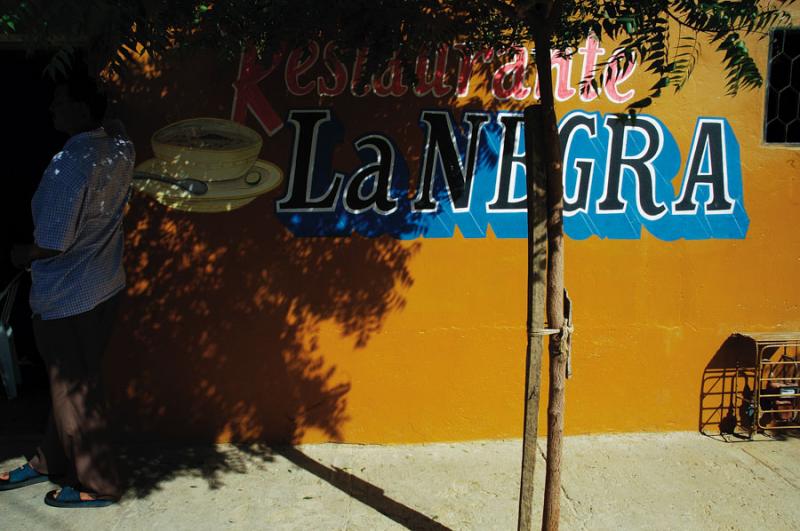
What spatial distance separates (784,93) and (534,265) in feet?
10.0

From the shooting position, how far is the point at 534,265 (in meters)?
2.84

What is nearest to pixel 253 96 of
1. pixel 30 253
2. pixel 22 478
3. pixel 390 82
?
pixel 390 82

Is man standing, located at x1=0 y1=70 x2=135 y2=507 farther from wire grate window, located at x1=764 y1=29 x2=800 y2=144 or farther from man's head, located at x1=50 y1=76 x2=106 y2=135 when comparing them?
wire grate window, located at x1=764 y1=29 x2=800 y2=144

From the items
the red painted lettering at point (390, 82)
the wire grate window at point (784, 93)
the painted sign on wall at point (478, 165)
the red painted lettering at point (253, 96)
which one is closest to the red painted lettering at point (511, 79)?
the painted sign on wall at point (478, 165)

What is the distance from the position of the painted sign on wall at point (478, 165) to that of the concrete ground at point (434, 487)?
4.78ft

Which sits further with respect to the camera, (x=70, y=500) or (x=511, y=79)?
(x=511, y=79)

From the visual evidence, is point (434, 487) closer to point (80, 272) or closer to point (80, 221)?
point (80, 272)

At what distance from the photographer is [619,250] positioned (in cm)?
443

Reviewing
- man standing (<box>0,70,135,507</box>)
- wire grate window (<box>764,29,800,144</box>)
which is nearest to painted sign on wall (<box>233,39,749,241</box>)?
wire grate window (<box>764,29,800,144</box>)

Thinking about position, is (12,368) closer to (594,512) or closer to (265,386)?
(265,386)

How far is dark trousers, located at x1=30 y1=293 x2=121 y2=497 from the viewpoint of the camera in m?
3.44

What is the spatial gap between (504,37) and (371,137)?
3.96 ft

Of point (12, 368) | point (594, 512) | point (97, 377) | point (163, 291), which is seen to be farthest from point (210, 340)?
point (594, 512)

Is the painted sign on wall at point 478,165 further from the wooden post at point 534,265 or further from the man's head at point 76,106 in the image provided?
the wooden post at point 534,265
